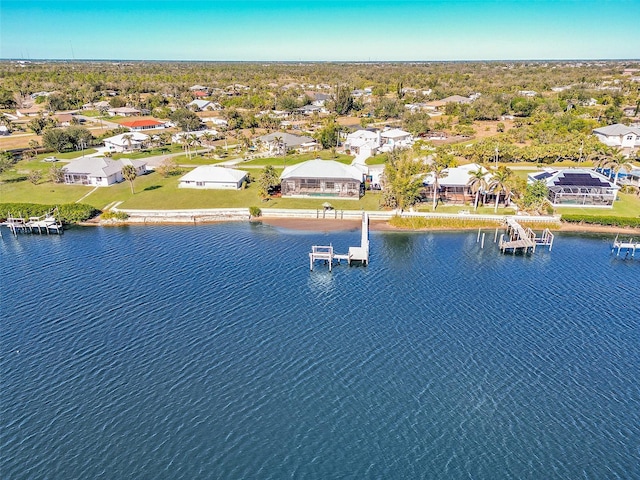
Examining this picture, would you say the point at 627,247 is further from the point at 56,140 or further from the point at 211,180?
the point at 56,140

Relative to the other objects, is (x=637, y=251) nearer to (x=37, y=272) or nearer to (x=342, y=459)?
(x=342, y=459)

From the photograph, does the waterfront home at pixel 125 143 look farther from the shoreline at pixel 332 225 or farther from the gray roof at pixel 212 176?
the shoreline at pixel 332 225

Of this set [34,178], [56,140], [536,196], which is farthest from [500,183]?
[56,140]

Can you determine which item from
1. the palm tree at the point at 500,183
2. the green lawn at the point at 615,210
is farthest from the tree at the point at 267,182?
Result: the green lawn at the point at 615,210

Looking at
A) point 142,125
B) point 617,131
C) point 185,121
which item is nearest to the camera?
point 617,131

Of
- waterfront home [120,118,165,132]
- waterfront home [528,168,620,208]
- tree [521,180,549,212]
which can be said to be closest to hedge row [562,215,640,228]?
tree [521,180,549,212]
